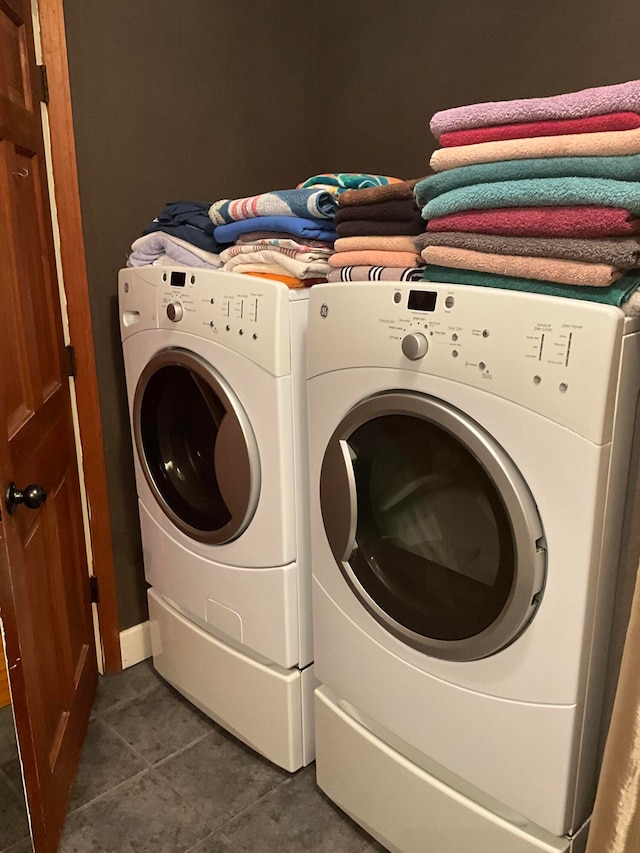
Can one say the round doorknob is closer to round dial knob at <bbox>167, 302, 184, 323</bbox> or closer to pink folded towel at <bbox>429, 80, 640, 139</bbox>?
round dial knob at <bbox>167, 302, 184, 323</bbox>

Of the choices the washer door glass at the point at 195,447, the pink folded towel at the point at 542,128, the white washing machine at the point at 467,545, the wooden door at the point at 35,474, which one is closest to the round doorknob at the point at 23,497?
the wooden door at the point at 35,474

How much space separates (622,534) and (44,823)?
3.92ft

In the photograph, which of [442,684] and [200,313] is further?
[200,313]

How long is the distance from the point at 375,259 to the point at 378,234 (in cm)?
5

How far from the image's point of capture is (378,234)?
4.45ft

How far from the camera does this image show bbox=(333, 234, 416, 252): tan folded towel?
4.33ft

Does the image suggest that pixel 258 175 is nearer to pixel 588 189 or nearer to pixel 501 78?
pixel 501 78

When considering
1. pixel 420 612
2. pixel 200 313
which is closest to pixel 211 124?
pixel 200 313

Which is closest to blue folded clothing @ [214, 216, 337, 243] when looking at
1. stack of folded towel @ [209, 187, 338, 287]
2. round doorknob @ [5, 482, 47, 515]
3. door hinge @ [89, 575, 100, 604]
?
stack of folded towel @ [209, 187, 338, 287]

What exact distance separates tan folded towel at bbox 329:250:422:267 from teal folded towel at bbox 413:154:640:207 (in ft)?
0.36

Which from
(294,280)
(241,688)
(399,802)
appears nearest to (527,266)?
(294,280)

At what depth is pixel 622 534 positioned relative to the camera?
108 cm

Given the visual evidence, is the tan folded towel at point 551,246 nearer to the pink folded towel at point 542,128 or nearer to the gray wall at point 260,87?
the pink folded towel at point 542,128

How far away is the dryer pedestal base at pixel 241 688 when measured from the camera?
5.28 feet
